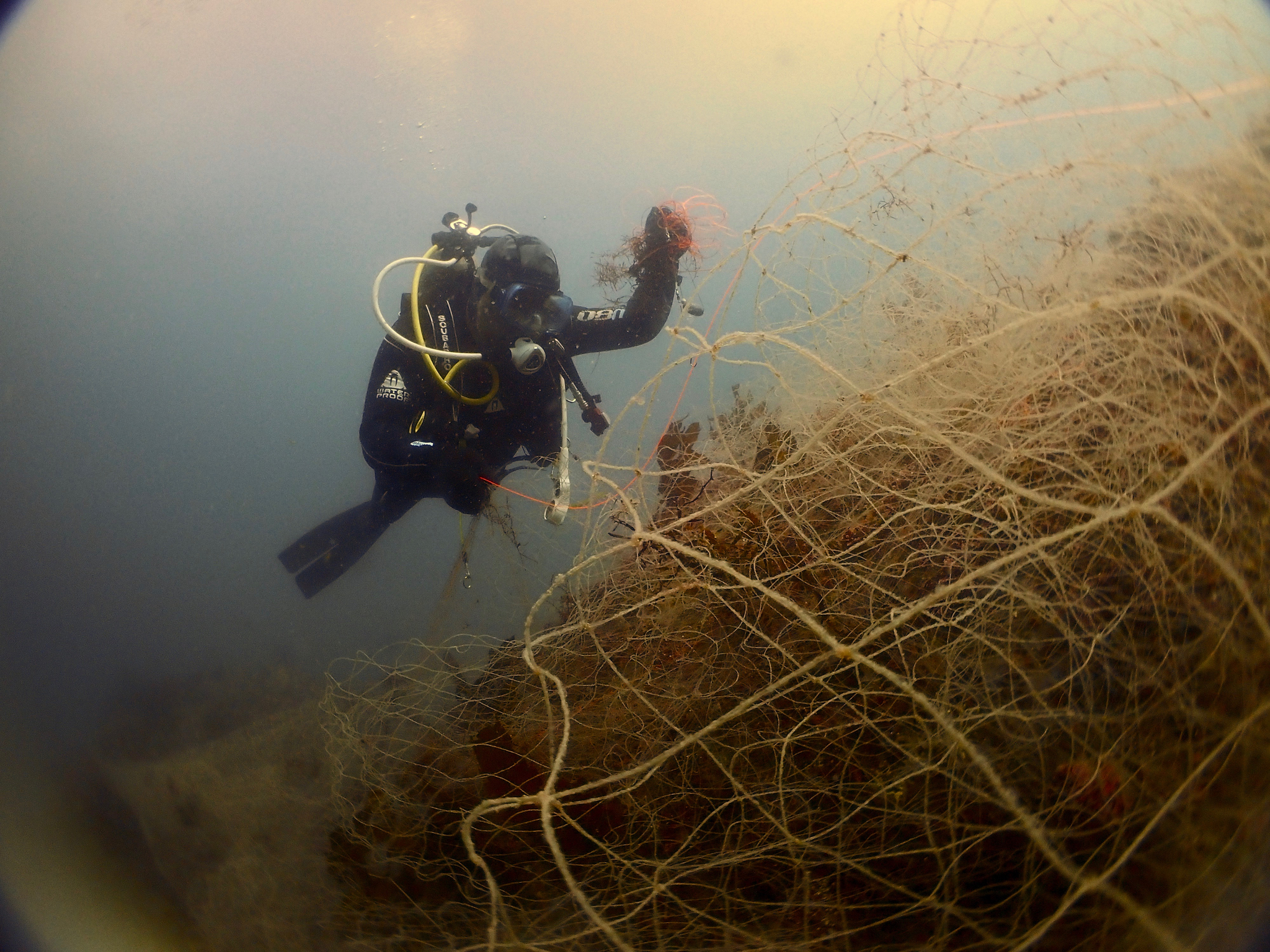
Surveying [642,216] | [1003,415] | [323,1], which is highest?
[323,1]

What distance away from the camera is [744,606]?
1542 mm

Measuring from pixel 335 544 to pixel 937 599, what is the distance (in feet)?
12.1

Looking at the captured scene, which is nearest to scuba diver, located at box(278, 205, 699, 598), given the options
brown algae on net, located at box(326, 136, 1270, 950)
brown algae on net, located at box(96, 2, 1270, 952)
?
brown algae on net, located at box(96, 2, 1270, 952)

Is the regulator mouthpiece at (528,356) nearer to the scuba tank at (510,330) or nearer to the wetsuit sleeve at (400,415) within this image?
the scuba tank at (510,330)

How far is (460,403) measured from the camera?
270 centimetres

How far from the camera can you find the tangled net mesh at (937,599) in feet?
3.72

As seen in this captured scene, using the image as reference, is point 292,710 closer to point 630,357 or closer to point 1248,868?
point 630,357

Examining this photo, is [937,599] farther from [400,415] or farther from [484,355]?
[400,415]

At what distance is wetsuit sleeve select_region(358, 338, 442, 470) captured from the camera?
2.77 meters

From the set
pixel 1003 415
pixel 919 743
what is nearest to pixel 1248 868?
pixel 919 743

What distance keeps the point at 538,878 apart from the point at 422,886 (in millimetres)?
530

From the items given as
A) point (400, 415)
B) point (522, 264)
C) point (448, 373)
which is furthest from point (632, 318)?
point (400, 415)

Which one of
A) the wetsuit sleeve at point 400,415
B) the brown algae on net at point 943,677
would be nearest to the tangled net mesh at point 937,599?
the brown algae on net at point 943,677

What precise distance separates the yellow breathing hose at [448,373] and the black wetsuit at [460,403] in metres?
0.03
